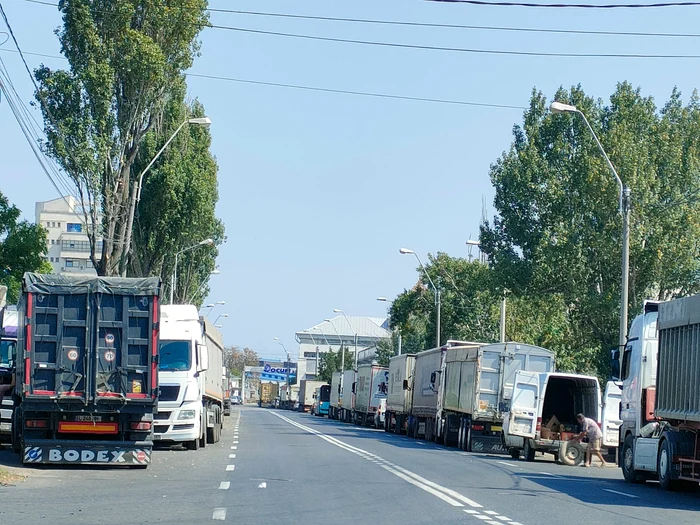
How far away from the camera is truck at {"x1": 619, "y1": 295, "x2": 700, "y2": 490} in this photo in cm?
1883

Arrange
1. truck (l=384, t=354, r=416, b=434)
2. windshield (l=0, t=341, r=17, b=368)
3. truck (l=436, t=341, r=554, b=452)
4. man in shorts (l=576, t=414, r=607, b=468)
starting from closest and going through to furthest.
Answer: windshield (l=0, t=341, r=17, b=368)
man in shorts (l=576, t=414, r=607, b=468)
truck (l=436, t=341, r=554, b=452)
truck (l=384, t=354, r=416, b=434)

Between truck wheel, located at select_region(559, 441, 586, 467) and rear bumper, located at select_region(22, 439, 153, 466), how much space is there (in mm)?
13707

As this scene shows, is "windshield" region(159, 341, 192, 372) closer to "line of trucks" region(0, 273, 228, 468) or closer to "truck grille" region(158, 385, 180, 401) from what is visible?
"truck grille" region(158, 385, 180, 401)

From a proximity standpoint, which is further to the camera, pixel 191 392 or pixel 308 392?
pixel 308 392

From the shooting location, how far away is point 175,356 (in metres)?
26.5

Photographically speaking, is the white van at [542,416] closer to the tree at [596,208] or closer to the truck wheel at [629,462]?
the truck wheel at [629,462]

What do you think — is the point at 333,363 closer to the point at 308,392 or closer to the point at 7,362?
the point at 308,392

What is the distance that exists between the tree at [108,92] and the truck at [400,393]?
1686 cm

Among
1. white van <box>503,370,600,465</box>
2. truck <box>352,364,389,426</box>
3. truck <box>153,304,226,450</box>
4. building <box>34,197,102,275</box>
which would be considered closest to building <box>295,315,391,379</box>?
building <box>34,197,102,275</box>

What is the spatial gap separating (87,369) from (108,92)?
63.1 feet

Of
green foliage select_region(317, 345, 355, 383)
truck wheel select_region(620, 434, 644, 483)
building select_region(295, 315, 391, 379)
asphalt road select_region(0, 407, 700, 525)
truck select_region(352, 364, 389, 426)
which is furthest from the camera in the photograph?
building select_region(295, 315, 391, 379)

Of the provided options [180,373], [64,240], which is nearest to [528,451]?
[180,373]

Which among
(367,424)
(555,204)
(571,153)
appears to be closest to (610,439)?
(555,204)

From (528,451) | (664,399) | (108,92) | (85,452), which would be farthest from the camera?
(108,92)
